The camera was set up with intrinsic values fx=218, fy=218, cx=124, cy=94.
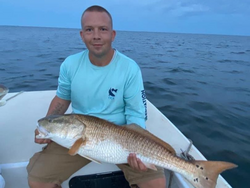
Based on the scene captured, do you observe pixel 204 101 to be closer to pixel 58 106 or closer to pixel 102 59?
pixel 102 59

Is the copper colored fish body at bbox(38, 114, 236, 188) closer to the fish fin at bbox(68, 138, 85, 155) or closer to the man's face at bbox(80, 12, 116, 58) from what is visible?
the fish fin at bbox(68, 138, 85, 155)

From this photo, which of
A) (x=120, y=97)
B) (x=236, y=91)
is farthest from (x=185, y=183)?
(x=236, y=91)

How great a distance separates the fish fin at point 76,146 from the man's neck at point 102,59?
102 cm

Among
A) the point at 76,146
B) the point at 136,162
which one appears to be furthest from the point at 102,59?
the point at 136,162

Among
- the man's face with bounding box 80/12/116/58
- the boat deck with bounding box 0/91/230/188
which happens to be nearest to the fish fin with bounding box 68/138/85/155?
the boat deck with bounding box 0/91/230/188

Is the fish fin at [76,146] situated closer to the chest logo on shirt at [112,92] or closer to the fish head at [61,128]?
the fish head at [61,128]

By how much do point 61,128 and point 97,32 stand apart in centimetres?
118

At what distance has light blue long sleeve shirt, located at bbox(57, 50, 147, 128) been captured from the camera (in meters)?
2.71

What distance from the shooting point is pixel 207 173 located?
2137 millimetres

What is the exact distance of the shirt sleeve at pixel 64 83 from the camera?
2814mm

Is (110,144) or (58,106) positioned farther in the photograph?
(58,106)

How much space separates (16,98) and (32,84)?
15.9 ft

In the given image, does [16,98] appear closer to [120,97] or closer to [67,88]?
[67,88]

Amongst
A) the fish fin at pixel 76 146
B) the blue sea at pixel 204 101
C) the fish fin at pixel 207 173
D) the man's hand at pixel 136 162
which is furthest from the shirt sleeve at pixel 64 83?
the blue sea at pixel 204 101
